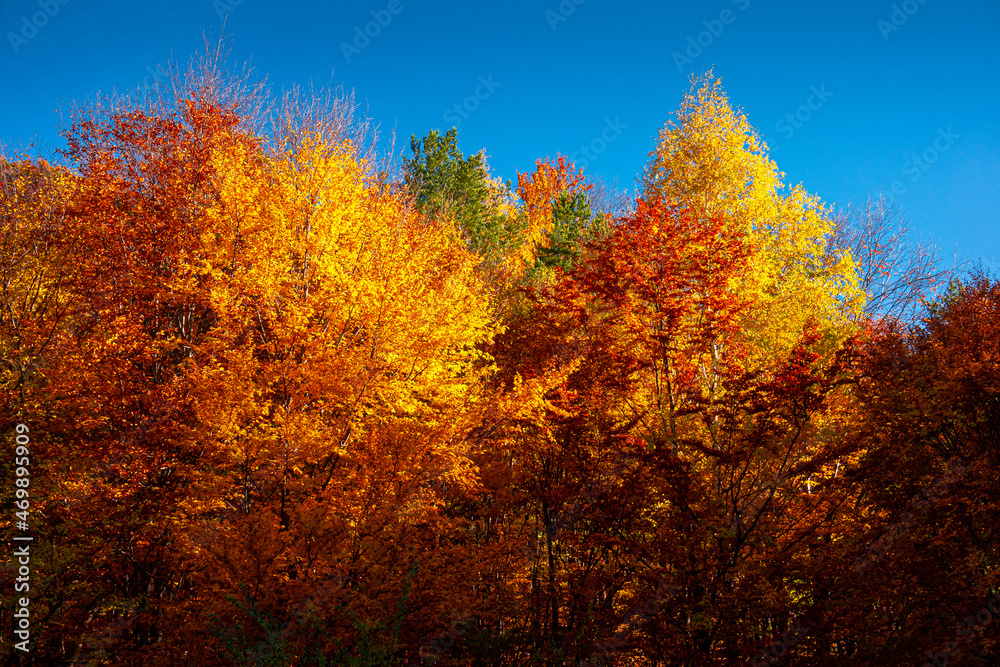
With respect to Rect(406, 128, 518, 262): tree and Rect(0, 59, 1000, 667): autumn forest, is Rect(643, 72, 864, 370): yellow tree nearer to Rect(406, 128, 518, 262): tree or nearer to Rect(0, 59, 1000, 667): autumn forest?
Rect(0, 59, 1000, 667): autumn forest

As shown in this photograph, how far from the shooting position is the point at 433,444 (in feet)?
35.1

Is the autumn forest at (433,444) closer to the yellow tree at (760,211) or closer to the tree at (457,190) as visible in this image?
the yellow tree at (760,211)

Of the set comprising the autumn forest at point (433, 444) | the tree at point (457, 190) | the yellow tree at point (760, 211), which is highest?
the tree at point (457, 190)

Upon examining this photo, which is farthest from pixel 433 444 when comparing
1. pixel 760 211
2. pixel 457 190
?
pixel 457 190

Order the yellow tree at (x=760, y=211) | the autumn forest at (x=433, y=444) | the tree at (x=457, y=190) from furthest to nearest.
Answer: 1. the tree at (x=457, y=190)
2. the yellow tree at (x=760, y=211)
3. the autumn forest at (x=433, y=444)

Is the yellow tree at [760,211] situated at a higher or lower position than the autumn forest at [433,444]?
higher

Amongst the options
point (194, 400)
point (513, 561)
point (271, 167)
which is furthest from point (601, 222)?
point (194, 400)

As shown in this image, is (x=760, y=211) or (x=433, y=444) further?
(x=760, y=211)

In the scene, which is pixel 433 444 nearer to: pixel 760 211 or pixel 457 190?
pixel 760 211

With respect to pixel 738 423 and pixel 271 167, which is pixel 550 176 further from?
pixel 738 423

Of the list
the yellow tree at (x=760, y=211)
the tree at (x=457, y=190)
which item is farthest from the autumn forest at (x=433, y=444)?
the tree at (x=457, y=190)

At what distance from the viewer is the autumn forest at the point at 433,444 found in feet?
29.7

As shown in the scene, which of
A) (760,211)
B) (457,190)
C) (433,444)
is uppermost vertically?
(457,190)

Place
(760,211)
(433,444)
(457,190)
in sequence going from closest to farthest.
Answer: (433,444) → (760,211) → (457,190)
